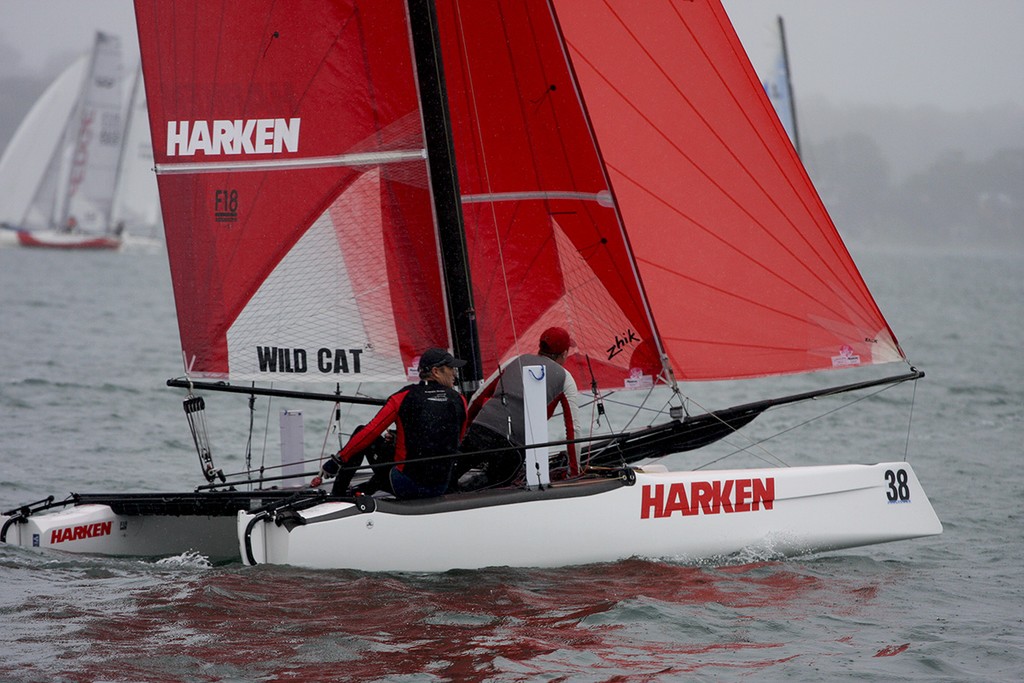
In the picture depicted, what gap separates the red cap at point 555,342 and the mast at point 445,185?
1.53ft

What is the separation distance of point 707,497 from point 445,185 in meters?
2.05

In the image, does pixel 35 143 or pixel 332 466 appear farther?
pixel 35 143

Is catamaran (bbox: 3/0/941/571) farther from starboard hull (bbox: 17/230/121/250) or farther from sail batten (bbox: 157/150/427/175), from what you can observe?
starboard hull (bbox: 17/230/121/250)

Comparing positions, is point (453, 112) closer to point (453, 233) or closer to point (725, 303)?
point (453, 233)

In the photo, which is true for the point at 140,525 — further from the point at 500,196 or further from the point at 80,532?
the point at 500,196

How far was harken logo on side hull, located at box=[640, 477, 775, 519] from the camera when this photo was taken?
635 centimetres

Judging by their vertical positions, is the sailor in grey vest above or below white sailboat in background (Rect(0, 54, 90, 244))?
below

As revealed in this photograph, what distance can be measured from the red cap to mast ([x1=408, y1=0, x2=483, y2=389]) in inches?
18.4

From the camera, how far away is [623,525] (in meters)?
6.30

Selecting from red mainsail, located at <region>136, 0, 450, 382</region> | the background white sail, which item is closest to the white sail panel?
red mainsail, located at <region>136, 0, 450, 382</region>

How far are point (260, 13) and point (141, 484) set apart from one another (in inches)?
142

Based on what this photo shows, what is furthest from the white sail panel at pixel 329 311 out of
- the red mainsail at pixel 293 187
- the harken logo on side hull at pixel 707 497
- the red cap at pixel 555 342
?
the harken logo on side hull at pixel 707 497

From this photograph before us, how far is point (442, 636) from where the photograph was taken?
17.3 ft

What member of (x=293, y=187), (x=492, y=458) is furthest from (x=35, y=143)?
(x=492, y=458)
